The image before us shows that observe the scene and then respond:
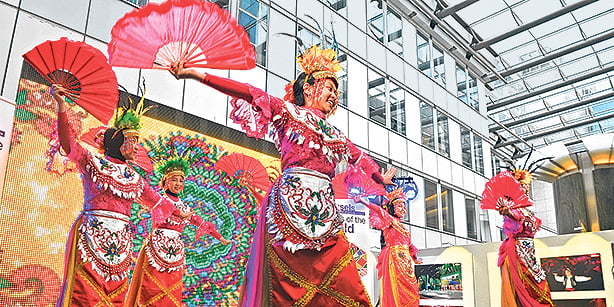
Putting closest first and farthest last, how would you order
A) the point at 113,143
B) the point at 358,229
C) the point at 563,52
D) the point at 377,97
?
1. the point at 113,143
2. the point at 358,229
3. the point at 377,97
4. the point at 563,52

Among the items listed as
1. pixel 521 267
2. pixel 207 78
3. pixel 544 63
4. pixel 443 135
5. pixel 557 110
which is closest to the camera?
pixel 207 78

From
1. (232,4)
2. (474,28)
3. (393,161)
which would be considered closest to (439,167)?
(393,161)

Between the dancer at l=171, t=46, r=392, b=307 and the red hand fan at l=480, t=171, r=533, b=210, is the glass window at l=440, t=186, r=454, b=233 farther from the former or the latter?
the dancer at l=171, t=46, r=392, b=307

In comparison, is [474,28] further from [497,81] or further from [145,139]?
[145,139]

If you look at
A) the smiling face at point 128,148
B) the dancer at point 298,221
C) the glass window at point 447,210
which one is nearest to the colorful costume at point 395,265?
the smiling face at point 128,148

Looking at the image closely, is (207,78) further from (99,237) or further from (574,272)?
(574,272)

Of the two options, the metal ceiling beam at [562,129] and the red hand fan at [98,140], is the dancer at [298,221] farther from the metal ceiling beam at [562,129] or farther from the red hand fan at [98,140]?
the metal ceiling beam at [562,129]

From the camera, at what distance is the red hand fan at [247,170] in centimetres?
461

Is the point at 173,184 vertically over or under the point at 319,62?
under

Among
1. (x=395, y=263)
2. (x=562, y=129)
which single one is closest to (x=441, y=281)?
(x=395, y=263)

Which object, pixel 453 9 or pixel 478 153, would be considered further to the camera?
pixel 478 153

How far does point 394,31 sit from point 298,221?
11750mm

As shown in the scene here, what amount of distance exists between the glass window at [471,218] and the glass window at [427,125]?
2285 millimetres

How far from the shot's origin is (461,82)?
16.2 metres
